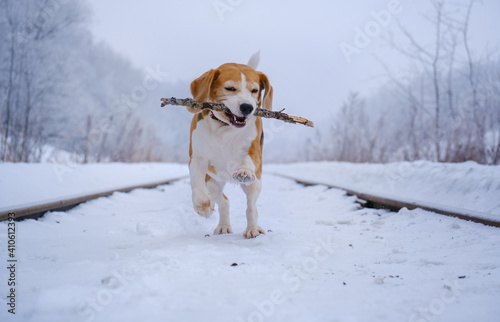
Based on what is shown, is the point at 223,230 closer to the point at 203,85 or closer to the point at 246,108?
the point at 246,108

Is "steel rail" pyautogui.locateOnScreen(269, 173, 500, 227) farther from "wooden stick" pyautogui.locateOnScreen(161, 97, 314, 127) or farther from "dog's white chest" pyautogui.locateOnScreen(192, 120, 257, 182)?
"dog's white chest" pyautogui.locateOnScreen(192, 120, 257, 182)

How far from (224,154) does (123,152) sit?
904 centimetres

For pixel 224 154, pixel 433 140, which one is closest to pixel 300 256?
pixel 224 154

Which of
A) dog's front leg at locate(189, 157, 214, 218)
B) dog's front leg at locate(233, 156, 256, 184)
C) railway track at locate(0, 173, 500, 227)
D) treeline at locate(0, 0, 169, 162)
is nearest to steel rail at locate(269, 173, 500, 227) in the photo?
railway track at locate(0, 173, 500, 227)

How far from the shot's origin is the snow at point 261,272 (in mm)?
1134

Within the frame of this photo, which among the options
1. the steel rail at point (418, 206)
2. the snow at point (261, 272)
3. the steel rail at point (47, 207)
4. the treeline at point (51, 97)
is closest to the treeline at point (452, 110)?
the steel rail at point (418, 206)

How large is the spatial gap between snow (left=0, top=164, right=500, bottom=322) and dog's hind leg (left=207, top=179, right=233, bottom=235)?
7.4 inches

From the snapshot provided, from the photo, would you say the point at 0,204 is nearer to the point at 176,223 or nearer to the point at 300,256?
the point at 176,223

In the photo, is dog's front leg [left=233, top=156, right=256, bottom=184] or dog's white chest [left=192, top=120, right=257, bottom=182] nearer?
dog's front leg [left=233, top=156, right=256, bottom=184]

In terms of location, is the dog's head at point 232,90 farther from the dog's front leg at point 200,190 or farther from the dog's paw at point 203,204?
the dog's paw at point 203,204

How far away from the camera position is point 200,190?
2.58m

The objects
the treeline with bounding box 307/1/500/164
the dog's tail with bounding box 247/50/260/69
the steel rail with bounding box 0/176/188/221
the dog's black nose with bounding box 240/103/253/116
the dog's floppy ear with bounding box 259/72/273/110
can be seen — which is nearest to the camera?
the dog's black nose with bounding box 240/103/253/116

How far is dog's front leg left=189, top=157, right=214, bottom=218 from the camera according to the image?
2.54 meters

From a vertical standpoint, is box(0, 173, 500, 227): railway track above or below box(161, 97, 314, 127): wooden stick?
below
